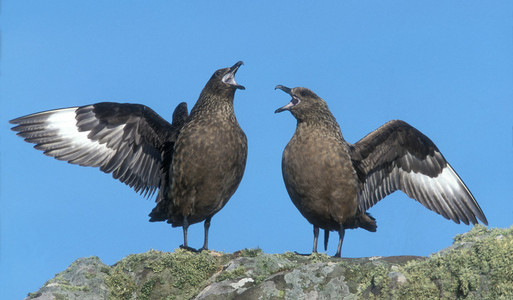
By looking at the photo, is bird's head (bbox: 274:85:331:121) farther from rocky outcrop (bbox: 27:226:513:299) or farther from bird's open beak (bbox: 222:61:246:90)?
rocky outcrop (bbox: 27:226:513:299)

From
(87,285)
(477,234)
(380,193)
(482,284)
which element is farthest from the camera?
(380,193)

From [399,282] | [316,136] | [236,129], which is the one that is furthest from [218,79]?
[399,282]

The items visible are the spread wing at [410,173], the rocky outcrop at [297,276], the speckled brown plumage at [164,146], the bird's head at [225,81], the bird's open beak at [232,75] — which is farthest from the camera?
the spread wing at [410,173]

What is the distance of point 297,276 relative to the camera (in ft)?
21.0

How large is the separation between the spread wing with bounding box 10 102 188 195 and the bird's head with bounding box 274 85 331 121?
5.48 ft

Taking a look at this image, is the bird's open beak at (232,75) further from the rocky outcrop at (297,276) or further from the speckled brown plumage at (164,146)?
the rocky outcrop at (297,276)

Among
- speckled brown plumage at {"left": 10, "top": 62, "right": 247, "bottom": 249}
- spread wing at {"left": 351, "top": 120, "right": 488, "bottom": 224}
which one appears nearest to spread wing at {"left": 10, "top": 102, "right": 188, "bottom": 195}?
speckled brown plumage at {"left": 10, "top": 62, "right": 247, "bottom": 249}

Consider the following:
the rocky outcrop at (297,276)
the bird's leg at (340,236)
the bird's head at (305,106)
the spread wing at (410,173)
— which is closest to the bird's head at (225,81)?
the bird's head at (305,106)

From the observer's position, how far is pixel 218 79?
31.6ft

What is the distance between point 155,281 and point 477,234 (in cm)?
350

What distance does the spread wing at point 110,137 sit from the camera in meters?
9.47

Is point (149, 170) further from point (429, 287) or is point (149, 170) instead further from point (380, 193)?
point (429, 287)

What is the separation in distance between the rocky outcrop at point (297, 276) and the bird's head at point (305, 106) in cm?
253

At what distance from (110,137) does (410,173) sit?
179 inches
